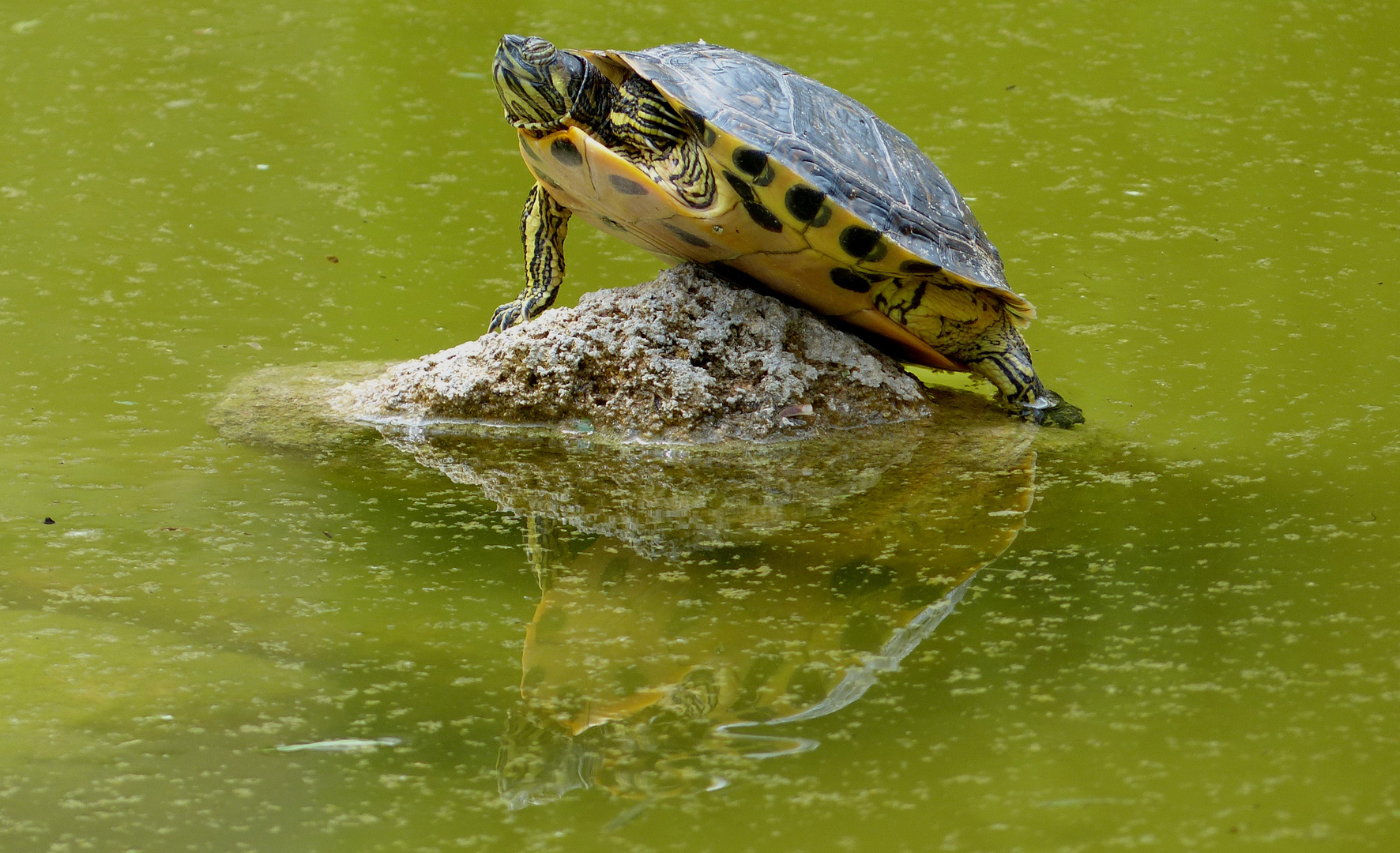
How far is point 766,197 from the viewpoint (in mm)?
2201

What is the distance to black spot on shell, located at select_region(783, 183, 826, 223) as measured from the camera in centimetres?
218

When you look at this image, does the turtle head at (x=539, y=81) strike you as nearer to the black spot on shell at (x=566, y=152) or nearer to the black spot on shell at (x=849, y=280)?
the black spot on shell at (x=566, y=152)

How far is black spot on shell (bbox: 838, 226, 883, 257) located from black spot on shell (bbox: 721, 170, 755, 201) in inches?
7.0

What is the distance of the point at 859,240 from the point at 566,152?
0.55 m

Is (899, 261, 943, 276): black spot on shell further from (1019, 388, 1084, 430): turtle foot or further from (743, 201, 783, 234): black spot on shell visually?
(1019, 388, 1084, 430): turtle foot

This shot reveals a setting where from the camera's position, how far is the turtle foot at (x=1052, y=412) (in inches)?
93.7

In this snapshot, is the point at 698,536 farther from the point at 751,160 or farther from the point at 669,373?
the point at 751,160

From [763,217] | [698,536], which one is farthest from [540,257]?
[698,536]

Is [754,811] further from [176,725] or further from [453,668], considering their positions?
[176,725]

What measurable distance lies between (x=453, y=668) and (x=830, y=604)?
1.61ft

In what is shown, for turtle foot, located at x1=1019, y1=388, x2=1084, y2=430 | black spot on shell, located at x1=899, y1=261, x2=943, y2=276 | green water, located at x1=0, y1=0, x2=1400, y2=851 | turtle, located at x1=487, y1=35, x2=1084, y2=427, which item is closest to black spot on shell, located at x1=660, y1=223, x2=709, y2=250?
turtle, located at x1=487, y1=35, x2=1084, y2=427

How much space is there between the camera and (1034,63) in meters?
4.38

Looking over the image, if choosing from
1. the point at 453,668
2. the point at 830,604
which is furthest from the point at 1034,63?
the point at 453,668

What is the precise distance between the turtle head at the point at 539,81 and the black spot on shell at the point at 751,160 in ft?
1.24
